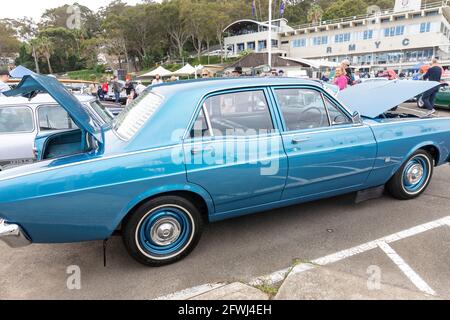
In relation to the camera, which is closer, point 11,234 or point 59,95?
point 11,234

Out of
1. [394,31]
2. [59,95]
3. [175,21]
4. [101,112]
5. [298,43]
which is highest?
[175,21]

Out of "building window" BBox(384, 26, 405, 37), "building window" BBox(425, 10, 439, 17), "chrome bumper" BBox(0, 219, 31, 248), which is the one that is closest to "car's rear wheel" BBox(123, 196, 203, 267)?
"chrome bumper" BBox(0, 219, 31, 248)

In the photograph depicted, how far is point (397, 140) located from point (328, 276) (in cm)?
197

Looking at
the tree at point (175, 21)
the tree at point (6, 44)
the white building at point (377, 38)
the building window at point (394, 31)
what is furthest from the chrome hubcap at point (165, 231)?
the tree at point (6, 44)

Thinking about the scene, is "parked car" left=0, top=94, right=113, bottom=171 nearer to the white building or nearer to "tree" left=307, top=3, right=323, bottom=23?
the white building

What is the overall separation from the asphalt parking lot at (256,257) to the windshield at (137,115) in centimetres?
124

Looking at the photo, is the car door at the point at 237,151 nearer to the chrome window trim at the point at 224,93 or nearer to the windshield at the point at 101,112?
the chrome window trim at the point at 224,93

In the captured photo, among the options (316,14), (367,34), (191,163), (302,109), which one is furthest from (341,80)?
(316,14)

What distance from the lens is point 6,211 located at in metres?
2.41

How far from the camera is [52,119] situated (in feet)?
17.8

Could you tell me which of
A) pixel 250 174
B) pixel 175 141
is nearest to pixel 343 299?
pixel 250 174

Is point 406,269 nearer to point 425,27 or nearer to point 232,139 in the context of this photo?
point 232,139

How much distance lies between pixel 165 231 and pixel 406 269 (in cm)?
215

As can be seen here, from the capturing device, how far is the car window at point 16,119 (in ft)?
17.0
